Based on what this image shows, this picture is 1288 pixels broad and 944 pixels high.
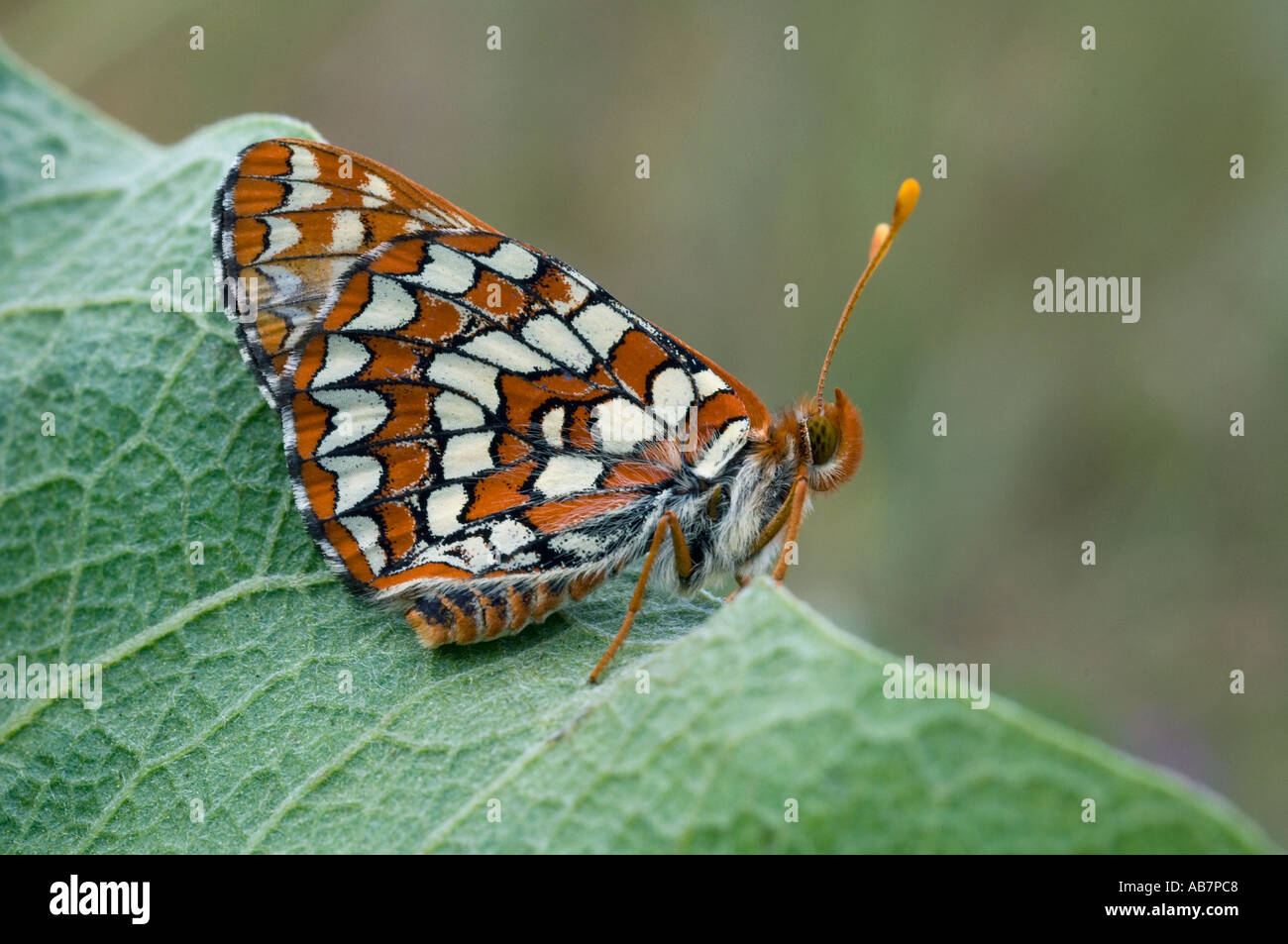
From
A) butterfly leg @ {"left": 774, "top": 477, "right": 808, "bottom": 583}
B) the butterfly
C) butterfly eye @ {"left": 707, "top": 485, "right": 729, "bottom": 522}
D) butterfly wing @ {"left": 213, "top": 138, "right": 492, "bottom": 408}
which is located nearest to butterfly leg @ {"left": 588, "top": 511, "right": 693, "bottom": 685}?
the butterfly

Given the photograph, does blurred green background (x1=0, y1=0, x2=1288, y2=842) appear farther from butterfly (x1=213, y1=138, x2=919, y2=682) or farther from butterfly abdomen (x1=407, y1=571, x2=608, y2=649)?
butterfly abdomen (x1=407, y1=571, x2=608, y2=649)

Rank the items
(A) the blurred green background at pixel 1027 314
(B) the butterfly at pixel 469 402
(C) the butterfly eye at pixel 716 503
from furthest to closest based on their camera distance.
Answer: (A) the blurred green background at pixel 1027 314
(C) the butterfly eye at pixel 716 503
(B) the butterfly at pixel 469 402

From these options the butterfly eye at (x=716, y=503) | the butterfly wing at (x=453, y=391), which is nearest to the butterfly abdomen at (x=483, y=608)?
the butterfly wing at (x=453, y=391)

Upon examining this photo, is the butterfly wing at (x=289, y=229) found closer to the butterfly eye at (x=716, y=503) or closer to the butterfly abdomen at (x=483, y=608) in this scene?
the butterfly abdomen at (x=483, y=608)

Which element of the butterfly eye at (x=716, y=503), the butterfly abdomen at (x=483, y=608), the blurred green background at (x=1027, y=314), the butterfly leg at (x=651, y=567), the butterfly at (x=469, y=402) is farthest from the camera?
the blurred green background at (x=1027, y=314)

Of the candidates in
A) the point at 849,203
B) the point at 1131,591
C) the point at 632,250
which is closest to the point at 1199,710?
the point at 1131,591

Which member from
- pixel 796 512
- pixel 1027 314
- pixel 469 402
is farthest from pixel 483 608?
pixel 1027 314

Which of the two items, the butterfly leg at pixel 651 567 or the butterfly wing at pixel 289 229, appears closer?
the butterfly leg at pixel 651 567
